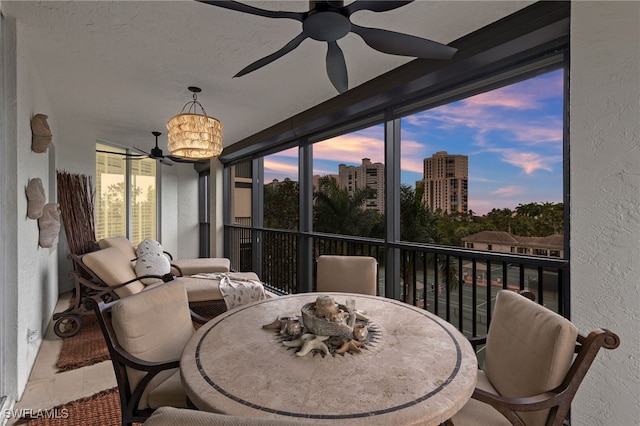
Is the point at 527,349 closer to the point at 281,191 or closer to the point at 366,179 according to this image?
the point at 366,179

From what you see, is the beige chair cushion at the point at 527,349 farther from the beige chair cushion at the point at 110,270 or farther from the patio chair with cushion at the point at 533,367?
the beige chair cushion at the point at 110,270

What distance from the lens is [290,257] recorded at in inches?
191

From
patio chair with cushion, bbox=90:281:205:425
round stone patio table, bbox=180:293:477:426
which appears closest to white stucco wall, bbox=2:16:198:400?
patio chair with cushion, bbox=90:281:205:425

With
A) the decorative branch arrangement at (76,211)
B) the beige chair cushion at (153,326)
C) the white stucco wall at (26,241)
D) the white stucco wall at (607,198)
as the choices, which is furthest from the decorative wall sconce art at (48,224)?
the white stucco wall at (607,198)

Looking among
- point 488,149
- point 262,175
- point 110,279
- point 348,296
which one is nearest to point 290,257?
point 262,175

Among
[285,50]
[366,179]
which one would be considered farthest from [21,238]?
[366,179]

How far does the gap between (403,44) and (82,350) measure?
3.58 meters

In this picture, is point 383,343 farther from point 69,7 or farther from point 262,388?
point 69,7

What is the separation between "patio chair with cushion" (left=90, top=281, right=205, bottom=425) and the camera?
4.62 feet

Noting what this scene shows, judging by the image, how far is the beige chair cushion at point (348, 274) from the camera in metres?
2.55

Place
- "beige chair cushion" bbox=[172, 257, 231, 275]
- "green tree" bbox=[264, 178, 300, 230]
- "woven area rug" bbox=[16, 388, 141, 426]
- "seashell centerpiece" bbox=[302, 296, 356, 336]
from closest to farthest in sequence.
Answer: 1. "seashell centerpiece" bbox=[302, 296, 356, 336]
2. "woven area rug" bbox=[16, 388, 141, 426]
3. "beige chair cushion" bbox=[172, 257, 231, 275]
4. "green tree" bbox=[264, 178, 300, 230]

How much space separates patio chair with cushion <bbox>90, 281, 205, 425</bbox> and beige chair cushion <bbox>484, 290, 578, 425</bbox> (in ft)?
4.76

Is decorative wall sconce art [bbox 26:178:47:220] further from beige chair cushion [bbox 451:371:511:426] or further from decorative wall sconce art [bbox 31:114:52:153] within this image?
beige chair cushion [bbox 451:371:511:426]

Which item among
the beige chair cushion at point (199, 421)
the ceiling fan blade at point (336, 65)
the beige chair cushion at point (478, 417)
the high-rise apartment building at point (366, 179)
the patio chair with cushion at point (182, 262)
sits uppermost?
the ceiling fan blade at point (336, 65)
